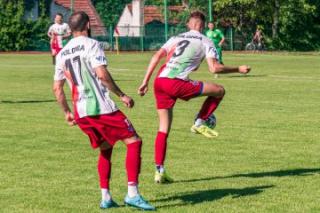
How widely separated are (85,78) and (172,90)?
2.33 meters

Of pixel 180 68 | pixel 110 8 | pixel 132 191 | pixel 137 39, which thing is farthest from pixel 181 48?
pixel 110 8

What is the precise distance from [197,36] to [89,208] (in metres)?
2.88

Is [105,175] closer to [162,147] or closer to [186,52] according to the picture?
[162,147]

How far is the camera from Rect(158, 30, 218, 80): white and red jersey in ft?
35.1

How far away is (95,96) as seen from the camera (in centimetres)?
856

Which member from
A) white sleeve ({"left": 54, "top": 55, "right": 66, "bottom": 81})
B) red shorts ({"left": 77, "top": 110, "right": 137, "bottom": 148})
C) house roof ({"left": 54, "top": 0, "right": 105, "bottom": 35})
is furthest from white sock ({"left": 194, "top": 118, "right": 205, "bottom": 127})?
house roof ({"left": 54, "top": 0, "right": 105, "bottom": 35})

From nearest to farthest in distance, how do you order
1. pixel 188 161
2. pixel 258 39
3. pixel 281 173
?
pixel 281 173 → pixel 188 161 → pixel 258 39

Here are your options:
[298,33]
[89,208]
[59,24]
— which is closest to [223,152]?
[89,208]

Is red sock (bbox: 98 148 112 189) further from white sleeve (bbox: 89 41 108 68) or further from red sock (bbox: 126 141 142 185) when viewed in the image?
white sleeve (bbox: 89 41 108 68)

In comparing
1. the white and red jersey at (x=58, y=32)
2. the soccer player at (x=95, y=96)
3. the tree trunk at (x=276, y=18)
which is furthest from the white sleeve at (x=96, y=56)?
the tree trunk at (x=276, y=18)

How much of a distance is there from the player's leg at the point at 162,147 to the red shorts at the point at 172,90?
0.36 ft

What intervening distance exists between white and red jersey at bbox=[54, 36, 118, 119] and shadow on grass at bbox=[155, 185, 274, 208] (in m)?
1.24

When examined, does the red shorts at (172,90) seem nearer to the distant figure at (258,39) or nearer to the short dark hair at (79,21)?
the short dark hair at (79,21)

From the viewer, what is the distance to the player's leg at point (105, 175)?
878 centimetres
